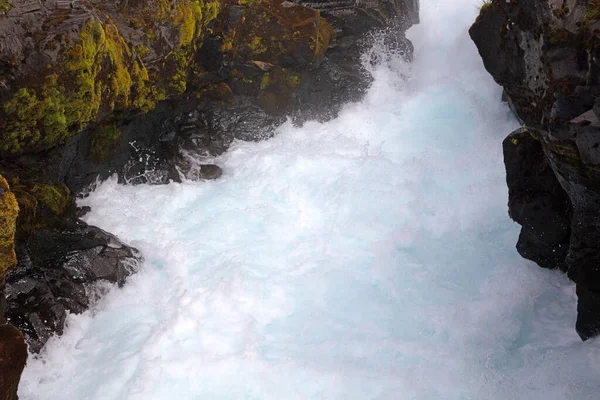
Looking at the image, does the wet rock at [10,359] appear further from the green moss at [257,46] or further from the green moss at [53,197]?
the green moss at [257,46]

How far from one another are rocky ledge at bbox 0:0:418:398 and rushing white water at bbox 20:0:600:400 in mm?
604

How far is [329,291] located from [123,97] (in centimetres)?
554

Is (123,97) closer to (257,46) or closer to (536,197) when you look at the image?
(257,46)

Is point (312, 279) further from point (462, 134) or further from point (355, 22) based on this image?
point (355, 22)

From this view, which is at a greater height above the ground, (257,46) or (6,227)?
(6,227)

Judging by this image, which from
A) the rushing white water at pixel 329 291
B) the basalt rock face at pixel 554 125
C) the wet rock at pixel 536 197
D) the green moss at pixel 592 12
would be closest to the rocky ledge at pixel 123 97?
the rushing white water at pixel 329 291

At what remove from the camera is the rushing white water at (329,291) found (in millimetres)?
7992

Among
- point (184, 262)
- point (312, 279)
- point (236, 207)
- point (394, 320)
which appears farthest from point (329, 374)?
point (236, 207)

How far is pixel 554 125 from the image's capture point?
21.9ft

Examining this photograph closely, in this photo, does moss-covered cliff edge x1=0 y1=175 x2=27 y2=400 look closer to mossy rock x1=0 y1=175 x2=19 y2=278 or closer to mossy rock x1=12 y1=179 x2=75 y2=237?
mossy rock x1=0 y1=175 x2=19 y2=278

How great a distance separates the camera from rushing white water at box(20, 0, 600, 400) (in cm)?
799

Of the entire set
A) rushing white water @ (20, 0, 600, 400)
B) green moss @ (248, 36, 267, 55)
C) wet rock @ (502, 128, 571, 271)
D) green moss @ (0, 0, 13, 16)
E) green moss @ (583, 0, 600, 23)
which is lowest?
rushing white water @ (20, 0, 600, 400)

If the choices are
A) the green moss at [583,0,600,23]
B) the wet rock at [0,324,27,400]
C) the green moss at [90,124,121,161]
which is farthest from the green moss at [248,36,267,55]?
the wet rock at [0,324,27,400]

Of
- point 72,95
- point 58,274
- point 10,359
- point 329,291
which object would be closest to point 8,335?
point 10,359
